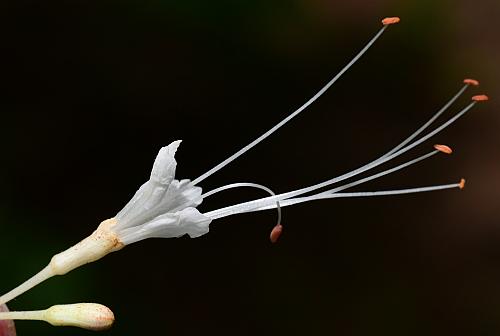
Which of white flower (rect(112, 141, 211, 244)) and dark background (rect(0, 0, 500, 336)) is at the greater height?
dark background (rect(0, 0, 500, 336))

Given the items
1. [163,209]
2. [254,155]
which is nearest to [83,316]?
[163,209]

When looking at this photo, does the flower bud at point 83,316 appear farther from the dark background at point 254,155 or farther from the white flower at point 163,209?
the dark background at point 254,155

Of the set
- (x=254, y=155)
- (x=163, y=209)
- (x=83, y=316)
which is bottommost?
(x=83, y=316)

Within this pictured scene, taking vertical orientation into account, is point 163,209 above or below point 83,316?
above

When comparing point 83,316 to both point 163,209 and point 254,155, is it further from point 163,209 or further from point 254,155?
point 254,155

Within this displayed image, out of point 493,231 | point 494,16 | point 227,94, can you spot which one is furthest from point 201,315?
point 494,16

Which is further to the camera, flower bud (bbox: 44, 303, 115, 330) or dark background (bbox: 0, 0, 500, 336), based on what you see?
dark background (bbox: 0, 0, 500, 336)

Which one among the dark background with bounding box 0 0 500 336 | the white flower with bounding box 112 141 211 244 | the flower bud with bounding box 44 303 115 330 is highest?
the dark background with bounding box 0 0 500 336

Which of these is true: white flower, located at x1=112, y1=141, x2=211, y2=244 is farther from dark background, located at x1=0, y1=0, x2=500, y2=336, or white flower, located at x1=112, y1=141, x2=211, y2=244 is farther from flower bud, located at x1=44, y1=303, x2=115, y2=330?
dark background, located at x1=0, y1=0, x2=500, y2=336

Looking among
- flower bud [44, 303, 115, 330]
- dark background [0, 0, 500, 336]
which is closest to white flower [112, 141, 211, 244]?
flower bud [44, 303, 115, 330]
